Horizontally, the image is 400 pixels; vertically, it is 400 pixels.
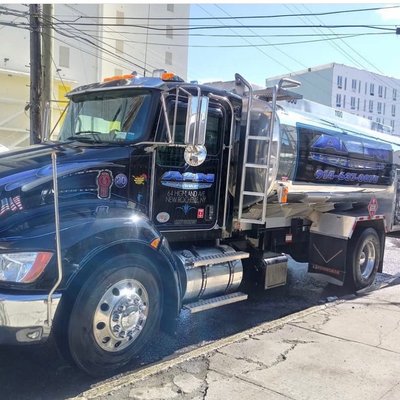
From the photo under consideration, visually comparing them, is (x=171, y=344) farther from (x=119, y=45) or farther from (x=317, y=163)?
(x=119, y=45)

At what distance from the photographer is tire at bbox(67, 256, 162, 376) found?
12.8ft

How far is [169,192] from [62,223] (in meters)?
1.44

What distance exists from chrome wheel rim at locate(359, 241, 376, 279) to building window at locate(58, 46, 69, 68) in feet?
109

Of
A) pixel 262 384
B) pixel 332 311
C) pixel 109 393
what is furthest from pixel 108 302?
pixel 332 311

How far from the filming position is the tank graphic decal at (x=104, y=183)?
4.50 metres

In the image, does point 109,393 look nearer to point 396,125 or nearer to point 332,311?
point 332,311

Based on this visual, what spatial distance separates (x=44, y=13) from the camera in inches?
515

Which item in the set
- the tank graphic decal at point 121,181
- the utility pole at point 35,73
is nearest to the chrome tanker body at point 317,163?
the tank graphic decal at point 121,181

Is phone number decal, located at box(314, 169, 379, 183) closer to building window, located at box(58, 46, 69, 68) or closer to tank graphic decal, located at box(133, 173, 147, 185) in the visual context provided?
tank graphic decal, located at box(133, 173, 147, 185)

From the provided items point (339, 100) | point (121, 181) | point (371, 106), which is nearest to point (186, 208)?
point (121, 181)

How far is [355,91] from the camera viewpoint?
87.1 metres

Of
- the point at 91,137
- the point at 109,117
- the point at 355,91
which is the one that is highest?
the point at 355,91

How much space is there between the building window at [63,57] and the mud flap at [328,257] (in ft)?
109

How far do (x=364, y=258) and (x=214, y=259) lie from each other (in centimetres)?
367
